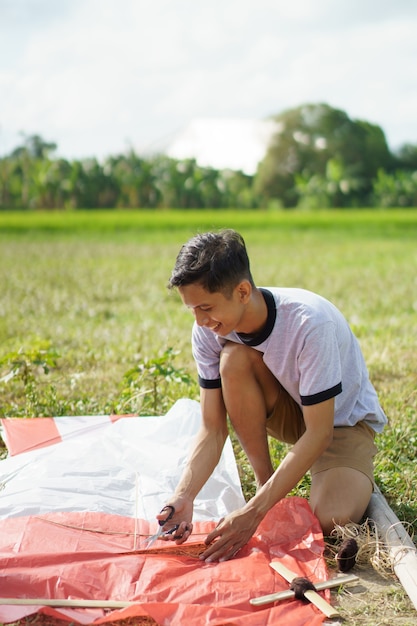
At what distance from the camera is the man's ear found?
243cm

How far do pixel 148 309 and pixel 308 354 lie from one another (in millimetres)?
4380

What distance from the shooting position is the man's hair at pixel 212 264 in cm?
235

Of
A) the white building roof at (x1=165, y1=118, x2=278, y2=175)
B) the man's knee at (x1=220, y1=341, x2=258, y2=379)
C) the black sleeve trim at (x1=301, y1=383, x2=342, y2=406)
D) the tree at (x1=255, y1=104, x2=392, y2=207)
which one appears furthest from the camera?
the white building roof at (x1=165, y1=118, x2=278, y2=175)

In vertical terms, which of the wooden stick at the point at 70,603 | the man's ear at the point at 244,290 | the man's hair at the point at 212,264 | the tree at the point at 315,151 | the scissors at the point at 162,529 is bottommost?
the wooden stick at the point at 70,603

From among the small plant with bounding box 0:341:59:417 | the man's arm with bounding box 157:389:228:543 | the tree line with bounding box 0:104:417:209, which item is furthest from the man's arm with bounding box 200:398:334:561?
the tree line with bounding box 0:104:417:209

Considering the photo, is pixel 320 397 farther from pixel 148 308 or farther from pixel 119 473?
pixel 148 308

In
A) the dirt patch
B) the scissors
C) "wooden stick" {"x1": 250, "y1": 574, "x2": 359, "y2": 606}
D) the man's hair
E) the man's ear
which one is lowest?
the dirt patch

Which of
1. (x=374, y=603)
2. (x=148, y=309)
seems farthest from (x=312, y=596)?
(x=148, y=309)

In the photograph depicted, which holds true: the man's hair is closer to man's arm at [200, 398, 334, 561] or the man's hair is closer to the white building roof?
man's arm at [200, 398, 334, 561]

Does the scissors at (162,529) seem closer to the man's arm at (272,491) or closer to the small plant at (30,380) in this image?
the man's arm at (272,491)

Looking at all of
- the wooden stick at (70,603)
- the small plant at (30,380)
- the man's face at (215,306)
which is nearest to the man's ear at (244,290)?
the man's face at (215,306)

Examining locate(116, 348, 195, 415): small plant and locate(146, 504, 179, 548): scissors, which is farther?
locate(116, 348, 195, 415): small plant

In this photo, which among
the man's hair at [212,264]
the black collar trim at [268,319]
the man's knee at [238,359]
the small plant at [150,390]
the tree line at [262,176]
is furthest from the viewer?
the tree line at [262,176]

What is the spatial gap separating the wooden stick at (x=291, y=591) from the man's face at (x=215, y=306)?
2.49 ft
